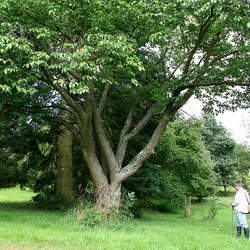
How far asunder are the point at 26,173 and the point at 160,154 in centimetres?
755

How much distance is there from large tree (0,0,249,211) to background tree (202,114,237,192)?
24.4m

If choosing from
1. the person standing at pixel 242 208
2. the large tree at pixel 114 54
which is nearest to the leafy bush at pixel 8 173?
the large tree at pixel 114 54

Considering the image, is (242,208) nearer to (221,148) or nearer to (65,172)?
(65,172)

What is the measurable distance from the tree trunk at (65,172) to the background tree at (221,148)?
24758 mm

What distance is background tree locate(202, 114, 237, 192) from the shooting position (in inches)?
1377

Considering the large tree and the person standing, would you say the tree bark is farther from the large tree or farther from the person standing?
the person standing

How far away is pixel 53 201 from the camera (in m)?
13.1

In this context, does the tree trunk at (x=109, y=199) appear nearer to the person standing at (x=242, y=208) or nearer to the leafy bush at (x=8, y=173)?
the person standing at (x=242, y=208)

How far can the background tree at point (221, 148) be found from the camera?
34969 millimetres

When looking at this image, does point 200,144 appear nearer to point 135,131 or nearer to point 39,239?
point 135,131

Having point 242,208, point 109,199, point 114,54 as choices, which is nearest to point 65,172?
point 109,199

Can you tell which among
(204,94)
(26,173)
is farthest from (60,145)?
(204,94)

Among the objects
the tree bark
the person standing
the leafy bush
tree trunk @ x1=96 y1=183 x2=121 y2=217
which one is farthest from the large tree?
the leafy bush

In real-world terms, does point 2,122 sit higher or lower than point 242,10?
lower
